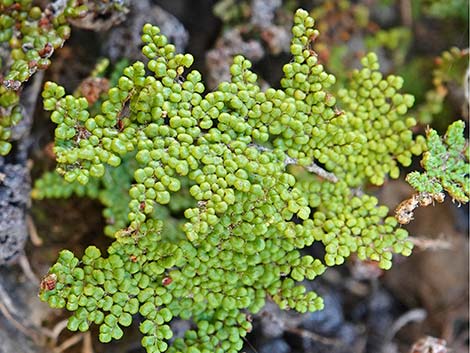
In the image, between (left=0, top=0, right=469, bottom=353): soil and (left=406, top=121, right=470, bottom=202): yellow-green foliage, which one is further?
(left=0, top=0, right=469, bottom=353): soil

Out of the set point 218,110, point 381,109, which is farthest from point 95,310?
point 381,109

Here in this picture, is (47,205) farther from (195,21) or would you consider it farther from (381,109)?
(381,109)

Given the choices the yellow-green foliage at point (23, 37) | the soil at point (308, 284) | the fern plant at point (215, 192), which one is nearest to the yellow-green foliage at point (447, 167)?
the fern plant at point (215, 192)

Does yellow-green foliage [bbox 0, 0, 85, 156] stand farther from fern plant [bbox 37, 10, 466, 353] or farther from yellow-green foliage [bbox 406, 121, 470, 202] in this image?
yellow-green foliage [bbox 406, 121, 470, 202]

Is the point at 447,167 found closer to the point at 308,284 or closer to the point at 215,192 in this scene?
the point at 215,192

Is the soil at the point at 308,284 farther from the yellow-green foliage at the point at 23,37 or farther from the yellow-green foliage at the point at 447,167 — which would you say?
the yellow-green foliage at the point at 447,167

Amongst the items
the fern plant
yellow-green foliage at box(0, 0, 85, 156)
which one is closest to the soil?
yellow-green foliage at box(0, 0, 85, 156)

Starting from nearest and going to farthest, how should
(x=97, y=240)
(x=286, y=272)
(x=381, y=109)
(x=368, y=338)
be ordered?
(x=286, y=272), (x=381, y=109), (x=97, y=240), (x=368, y=338)

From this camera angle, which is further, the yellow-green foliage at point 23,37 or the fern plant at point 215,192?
the yellow-green foliage at point 23,37
